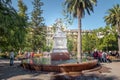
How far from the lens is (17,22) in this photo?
2020 centimetres

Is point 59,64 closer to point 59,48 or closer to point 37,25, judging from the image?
point 59,48

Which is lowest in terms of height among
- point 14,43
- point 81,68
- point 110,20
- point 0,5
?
point 81,68

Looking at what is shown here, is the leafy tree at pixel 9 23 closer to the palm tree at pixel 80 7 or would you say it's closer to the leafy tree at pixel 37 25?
the palm tree at pixel 80 7

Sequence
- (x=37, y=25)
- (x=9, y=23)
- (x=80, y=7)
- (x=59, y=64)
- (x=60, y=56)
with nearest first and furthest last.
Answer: (x=9, y=23)
(x=59, y=64)
(x=60, y=56)
(x=80, y=7)
(x=37, y=25)

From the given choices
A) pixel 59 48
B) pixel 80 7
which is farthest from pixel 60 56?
pixel 80 7

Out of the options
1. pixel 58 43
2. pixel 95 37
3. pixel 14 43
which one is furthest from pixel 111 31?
pixel 14 43

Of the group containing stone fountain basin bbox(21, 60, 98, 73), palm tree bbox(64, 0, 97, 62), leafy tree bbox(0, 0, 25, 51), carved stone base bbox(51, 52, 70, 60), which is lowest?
stone fountain basin bbox(21, 60, 98, 73)

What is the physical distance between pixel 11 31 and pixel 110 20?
4019cm

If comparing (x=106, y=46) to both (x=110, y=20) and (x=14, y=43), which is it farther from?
(x=14, y=43)

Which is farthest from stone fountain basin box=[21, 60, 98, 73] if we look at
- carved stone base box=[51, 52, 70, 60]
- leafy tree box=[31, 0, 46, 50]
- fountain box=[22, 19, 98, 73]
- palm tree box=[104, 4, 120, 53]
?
leafy tree box=[31, 0, 46, 50]

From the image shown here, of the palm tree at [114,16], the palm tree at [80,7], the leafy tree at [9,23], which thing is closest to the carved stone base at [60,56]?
the leafy tree at [9,23]

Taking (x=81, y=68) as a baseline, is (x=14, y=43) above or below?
above

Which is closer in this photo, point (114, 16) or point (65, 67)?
point (65, 67)

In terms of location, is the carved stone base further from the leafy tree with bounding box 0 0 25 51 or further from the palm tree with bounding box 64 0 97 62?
the palm tree with bounding box 64 0 97 62
